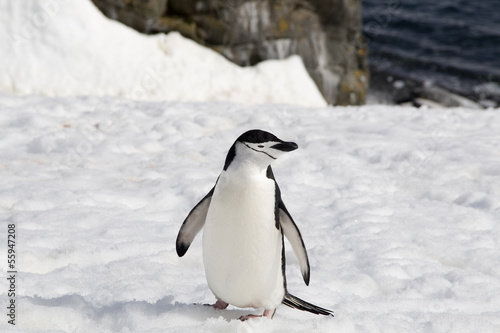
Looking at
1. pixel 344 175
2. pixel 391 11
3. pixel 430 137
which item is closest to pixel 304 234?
pixel 344 175

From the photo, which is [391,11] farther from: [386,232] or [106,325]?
[106,325]

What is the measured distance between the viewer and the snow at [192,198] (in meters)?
3.41

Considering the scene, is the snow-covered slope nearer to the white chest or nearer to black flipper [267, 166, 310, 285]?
the white chest

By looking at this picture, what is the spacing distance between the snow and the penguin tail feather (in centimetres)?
7

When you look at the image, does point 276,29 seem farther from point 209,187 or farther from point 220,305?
point 220,305

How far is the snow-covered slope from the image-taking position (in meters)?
3.35

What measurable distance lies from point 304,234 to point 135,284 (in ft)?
5.21

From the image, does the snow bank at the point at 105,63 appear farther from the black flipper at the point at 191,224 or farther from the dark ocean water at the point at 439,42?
the dark ocean water at the point at 439,42

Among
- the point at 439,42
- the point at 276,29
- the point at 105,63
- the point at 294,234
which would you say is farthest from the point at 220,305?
the point at 439,42

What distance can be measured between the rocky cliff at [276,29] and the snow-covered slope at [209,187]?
10.6 feet

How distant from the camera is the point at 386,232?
15.9ft

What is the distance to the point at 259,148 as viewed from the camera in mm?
2875

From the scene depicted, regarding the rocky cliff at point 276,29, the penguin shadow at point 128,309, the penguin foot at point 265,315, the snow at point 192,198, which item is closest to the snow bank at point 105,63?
the snow at point 192,198

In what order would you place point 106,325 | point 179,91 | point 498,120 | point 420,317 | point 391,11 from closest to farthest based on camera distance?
point 106,325 < point 420,317 < point 498,120 < point 179,91 < point 391,11
